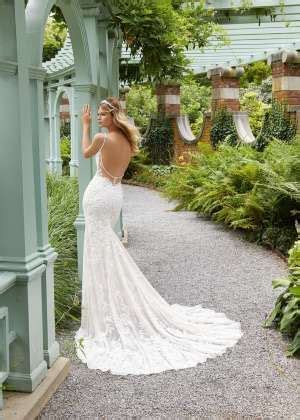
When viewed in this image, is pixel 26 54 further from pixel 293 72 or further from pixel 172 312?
pixel 293 72

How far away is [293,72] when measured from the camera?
1284 centimetres

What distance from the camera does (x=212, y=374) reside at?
4.54m

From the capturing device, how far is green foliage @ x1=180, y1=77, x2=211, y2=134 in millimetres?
26500

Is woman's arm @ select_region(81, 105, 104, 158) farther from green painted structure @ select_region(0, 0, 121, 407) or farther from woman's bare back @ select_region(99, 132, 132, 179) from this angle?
green painted structure @ select_region(0, 0, 121, 407)

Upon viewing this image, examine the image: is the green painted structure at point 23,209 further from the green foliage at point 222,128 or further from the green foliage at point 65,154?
the green foliage at point 65,154

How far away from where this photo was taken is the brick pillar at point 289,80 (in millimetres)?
12633

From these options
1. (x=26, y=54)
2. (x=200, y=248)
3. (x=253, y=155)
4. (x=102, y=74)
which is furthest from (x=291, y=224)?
(x=26, y=54)

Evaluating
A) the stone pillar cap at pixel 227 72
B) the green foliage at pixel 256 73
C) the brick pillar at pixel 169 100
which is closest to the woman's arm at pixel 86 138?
the stone pillar cap at pixel 227 72

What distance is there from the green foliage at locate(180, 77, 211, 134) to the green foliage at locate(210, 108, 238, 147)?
9.86m

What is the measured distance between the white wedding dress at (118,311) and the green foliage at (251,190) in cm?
357

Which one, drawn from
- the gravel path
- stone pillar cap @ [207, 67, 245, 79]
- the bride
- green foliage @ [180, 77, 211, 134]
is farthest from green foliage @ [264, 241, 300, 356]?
green foliage @ [180, 77, 211, 134]

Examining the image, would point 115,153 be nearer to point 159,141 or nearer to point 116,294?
point 116,294

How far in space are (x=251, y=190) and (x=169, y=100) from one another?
9913 millimetres

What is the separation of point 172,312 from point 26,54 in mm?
2713
